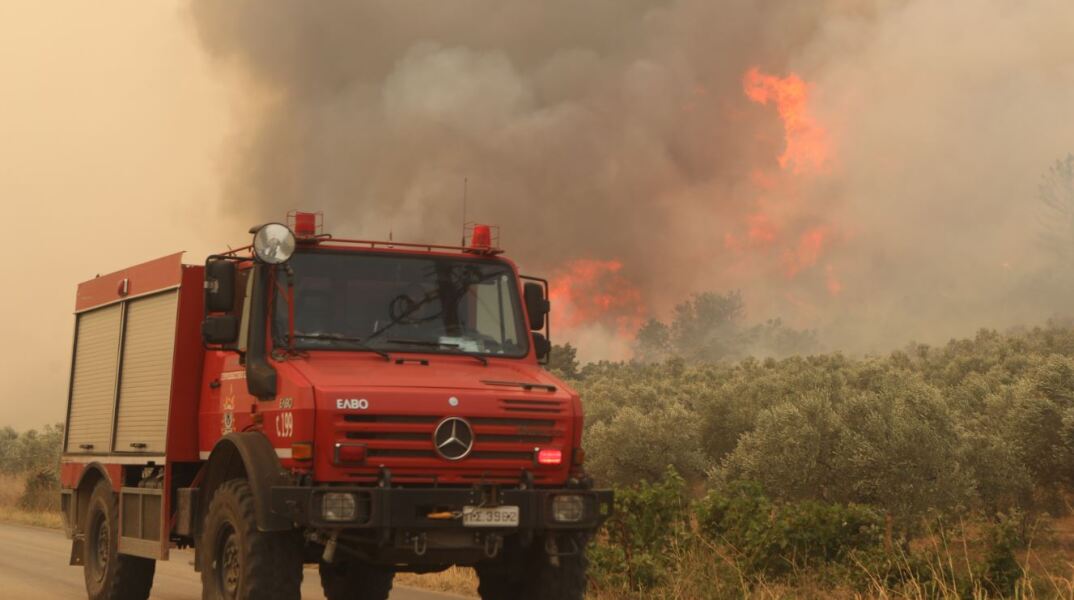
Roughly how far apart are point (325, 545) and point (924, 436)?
1585 centimetres

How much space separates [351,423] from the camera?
8.93 metres

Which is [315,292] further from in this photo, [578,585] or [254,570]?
[578,585]

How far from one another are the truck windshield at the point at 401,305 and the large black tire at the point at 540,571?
1528 mm

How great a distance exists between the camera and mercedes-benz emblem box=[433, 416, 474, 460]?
9016 millimetres

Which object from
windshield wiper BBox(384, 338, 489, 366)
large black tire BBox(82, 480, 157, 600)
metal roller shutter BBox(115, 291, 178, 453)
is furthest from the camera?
large black tire BBox(82, 480, 157, 600)

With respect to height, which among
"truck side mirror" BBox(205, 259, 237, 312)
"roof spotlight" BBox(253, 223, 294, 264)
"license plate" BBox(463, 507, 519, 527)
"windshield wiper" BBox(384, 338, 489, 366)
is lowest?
"license plate" BBox(463, 507, 519, 527)

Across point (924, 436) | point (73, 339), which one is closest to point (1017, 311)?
point (924, 436)

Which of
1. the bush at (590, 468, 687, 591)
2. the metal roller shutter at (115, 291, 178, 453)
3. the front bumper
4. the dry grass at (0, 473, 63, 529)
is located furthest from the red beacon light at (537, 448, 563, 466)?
the dry grass at (0, 473, 63, 529)

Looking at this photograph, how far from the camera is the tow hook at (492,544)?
901 cm

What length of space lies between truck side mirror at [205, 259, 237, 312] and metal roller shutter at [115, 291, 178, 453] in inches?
66.6

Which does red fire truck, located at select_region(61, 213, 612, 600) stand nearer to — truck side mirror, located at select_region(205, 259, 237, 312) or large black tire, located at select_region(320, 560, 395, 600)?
truck side mirror, located at select_region(205, 259, 237, 312)

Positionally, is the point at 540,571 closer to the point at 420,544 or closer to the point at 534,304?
the point at 420,544

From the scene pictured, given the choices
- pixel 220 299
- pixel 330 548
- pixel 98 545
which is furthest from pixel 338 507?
pixel 98 545

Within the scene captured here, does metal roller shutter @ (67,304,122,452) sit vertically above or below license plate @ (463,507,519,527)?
above
